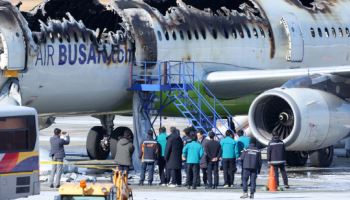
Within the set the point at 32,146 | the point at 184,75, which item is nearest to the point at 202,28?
the point at 184,75

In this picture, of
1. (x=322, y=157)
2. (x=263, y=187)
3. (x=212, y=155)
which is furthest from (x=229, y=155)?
(x=322, y=157)

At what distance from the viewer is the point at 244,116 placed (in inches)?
1585

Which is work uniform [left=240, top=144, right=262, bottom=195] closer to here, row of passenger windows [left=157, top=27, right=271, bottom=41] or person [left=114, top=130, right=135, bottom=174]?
person [left=114, top=130, right=135, bottom=174]

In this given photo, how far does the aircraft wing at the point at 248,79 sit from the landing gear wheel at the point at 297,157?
194cm

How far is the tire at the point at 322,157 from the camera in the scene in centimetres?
3478

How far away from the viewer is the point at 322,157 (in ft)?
114

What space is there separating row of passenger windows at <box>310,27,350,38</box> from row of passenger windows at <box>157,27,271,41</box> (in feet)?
5.67

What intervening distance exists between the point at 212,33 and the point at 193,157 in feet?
24.3

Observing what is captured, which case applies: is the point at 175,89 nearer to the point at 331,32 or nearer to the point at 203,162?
the point at 203,162

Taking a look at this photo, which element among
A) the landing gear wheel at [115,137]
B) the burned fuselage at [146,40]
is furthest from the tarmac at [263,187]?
the landing gear wheel at [115,137]

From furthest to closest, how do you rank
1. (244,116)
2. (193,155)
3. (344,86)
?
1. (244,116)
2. (344,86)
3. (193,155)

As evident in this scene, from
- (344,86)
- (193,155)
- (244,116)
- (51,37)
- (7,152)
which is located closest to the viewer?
(7,152)

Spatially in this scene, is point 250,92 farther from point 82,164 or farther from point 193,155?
point 193,155

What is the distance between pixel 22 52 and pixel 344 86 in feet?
28.4
